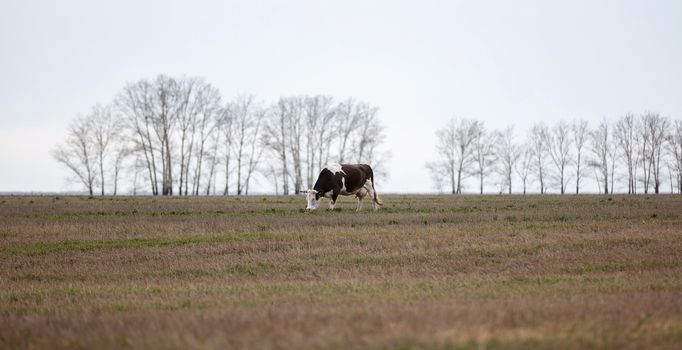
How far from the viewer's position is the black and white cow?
31188mm

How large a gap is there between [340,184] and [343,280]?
60.1ft

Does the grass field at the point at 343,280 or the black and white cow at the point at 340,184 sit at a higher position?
the black and white cow at the point at 340,184

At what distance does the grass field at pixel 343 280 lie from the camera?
7.08 m

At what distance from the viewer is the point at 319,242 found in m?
18.6

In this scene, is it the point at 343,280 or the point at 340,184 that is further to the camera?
the point at 340,184

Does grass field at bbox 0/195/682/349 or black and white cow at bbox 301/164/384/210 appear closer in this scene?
grass field at bbox 0/195/682/349

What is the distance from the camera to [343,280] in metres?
13.8

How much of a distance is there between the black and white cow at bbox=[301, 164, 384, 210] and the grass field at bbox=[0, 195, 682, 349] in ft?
14.5

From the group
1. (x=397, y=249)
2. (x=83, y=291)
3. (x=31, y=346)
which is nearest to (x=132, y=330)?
(x=31, y=346)

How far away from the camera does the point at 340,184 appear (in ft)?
105

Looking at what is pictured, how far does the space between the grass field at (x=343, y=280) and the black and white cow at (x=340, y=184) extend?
4.43 metres

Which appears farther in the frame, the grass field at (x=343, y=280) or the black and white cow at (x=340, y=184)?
the black and white cow at (x=340, y=184)

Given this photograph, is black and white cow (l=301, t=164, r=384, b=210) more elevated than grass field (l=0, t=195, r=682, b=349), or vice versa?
black and white cow (l=301, t=164, r=384, b=210)

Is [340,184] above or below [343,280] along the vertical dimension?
above
